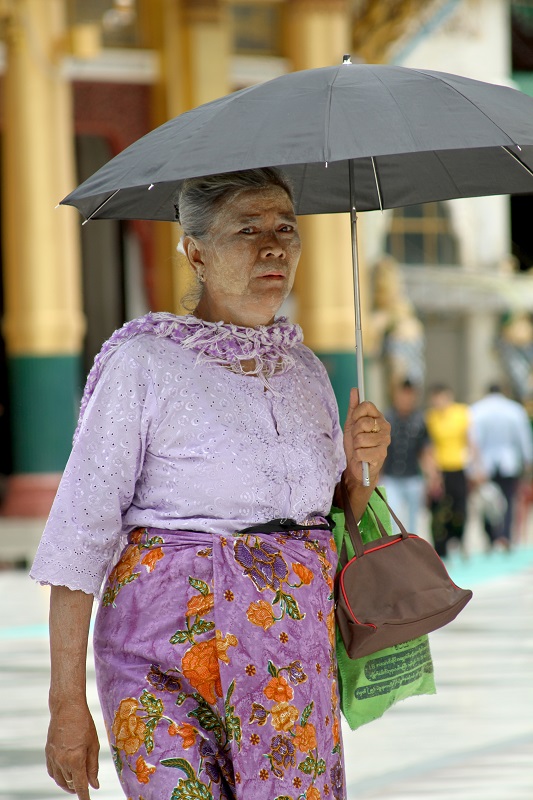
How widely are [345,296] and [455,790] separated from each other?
10.7 m

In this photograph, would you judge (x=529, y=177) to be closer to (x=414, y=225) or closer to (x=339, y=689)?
(x=339, y=689)

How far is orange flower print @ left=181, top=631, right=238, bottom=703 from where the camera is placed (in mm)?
2686

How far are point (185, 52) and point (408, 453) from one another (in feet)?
16.5

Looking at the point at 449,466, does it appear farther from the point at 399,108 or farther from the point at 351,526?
the point at 399,108

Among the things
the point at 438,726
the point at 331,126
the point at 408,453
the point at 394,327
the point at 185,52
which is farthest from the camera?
the point at 394,327

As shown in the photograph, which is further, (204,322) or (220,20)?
(220,20)

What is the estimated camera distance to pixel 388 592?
297 centimetres

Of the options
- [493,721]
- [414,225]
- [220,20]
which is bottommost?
[493,721]

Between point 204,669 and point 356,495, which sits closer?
point 204,669

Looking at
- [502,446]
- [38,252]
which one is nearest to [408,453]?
[502,446]

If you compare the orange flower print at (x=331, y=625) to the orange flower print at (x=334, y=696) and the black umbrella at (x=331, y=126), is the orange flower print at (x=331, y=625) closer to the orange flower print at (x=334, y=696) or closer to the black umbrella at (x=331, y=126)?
the orange flower print at (x=334, y=696)

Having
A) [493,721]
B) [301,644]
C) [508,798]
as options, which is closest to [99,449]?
[301,644]

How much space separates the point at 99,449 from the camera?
8.96 ft

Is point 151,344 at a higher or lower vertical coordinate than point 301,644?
higher
